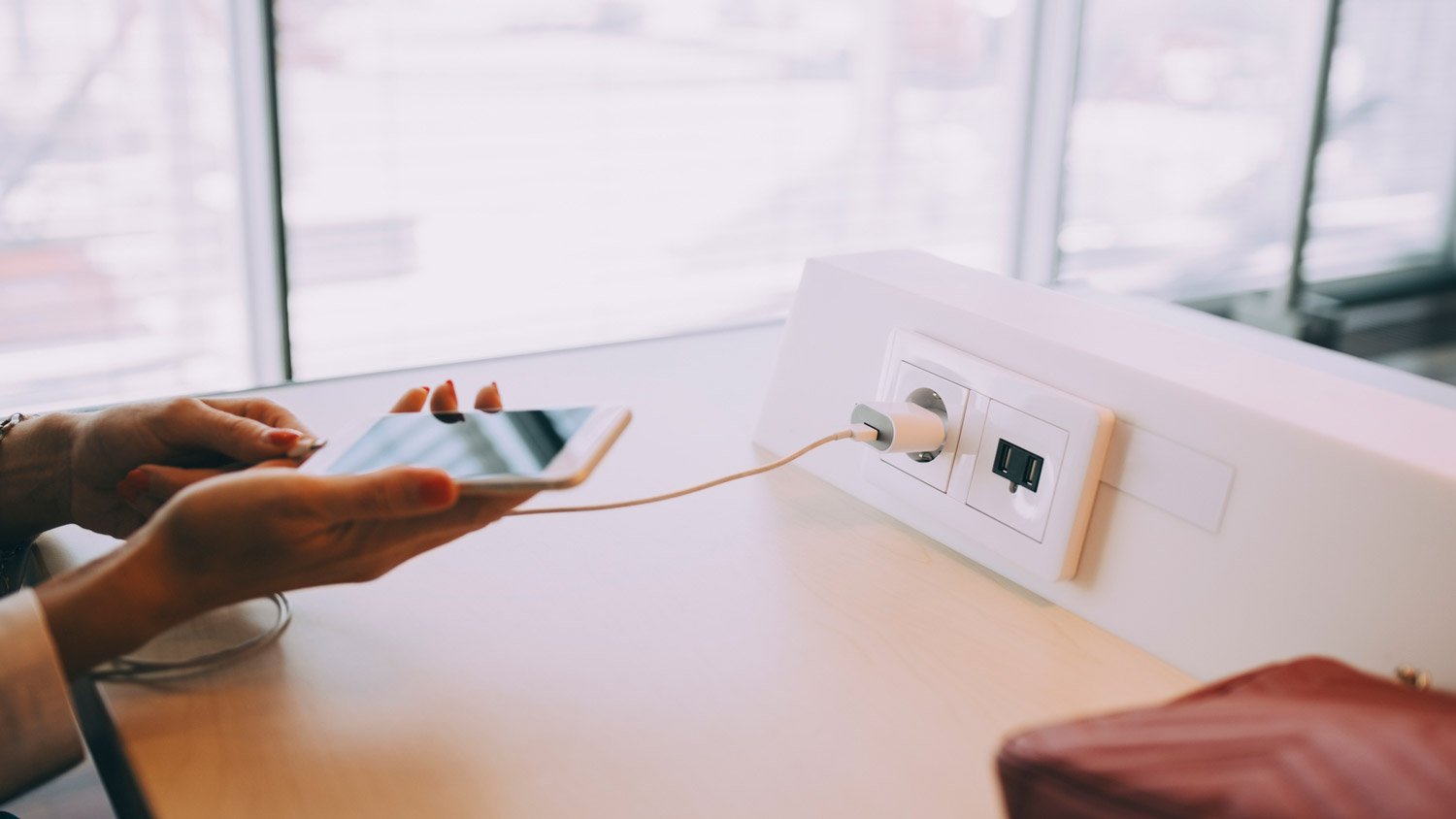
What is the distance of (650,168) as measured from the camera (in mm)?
2355

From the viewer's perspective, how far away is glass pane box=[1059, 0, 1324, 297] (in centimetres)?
244

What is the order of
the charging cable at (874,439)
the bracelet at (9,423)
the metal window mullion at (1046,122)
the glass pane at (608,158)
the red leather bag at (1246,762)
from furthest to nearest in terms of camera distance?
the metal window mullion at (1046,122) → the glass pane at (608,158) → the bracelet at (9,423) → the charging cable at (874,439) → the red leather bag at (1246,762)

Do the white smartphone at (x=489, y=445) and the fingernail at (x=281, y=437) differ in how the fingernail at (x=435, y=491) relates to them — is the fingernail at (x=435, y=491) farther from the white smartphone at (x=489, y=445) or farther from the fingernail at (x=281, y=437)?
the fingernail at (x=281, y=437)

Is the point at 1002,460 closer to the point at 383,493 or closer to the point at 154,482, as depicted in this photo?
the point at 383,493

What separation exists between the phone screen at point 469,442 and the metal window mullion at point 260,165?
1.17m

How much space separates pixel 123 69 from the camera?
178cm

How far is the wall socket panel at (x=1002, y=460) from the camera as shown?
683 mm

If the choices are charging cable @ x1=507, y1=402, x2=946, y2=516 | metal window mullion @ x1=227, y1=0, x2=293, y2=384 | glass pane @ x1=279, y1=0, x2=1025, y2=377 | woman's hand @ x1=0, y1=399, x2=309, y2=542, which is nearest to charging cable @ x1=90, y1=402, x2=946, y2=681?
charging cable @ x1=507, y1=402, x2=946, y2=516

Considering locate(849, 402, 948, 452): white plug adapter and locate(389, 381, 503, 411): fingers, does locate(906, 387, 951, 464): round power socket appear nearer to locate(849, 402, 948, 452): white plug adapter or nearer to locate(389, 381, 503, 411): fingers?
locate(849, 402, 948, 452): white plug adapter

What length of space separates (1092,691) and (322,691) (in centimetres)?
40

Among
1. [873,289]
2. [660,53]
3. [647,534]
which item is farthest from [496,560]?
[660,53]

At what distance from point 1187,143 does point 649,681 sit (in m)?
2.37

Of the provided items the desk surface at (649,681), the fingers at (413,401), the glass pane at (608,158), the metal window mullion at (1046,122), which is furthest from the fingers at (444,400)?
the metal window mullion at (1046,122)

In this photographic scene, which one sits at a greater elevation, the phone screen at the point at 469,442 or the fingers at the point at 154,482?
the phone screen at the point at 469,442
